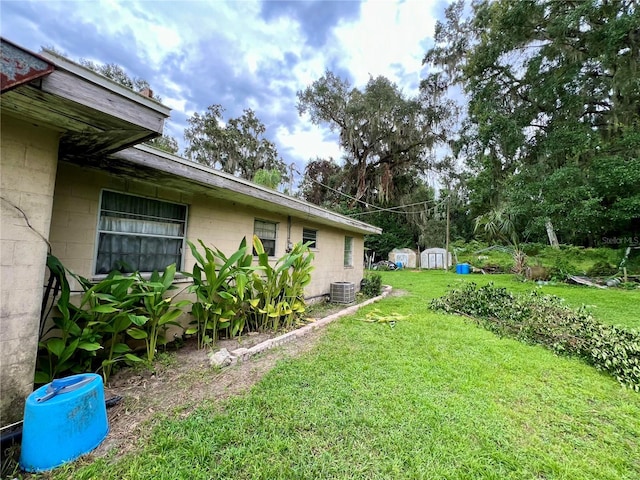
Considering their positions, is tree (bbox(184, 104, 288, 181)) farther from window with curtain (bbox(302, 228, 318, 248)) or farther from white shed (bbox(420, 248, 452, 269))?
window with curtain (bbox(302, 228, 318, 248))

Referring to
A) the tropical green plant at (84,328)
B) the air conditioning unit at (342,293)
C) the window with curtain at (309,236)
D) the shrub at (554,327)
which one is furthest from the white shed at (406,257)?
the tropical green plant at (84,328)

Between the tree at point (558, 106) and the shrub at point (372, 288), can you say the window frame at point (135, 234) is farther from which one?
the tree at point (558, 106)

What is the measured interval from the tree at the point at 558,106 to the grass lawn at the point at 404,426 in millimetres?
7412

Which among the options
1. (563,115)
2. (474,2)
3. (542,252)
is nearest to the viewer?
(563,115)

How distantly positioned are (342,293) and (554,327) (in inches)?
168

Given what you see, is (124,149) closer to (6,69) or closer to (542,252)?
(6,69)

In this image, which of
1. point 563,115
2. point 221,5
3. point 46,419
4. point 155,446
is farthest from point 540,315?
point 563,115

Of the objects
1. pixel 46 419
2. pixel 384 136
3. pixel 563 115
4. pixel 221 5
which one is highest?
pixel 384 136

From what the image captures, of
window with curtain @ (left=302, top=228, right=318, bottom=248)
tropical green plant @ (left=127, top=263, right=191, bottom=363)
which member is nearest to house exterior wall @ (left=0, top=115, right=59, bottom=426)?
tropical green plant @ (left=127, top=263, right=191, bottom=363)

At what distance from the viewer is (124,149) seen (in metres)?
2.81

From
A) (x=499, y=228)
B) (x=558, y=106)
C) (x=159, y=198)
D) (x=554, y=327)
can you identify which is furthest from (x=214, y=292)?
(x=499, y=228)

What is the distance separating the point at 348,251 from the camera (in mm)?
8984

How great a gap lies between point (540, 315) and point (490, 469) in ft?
13.7

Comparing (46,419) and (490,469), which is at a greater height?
(46,419)
